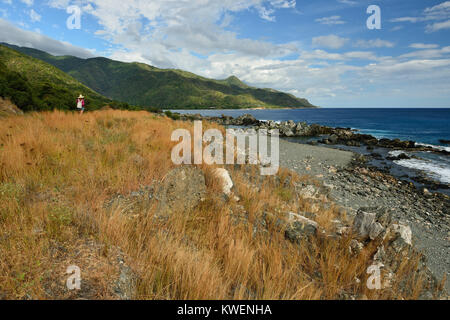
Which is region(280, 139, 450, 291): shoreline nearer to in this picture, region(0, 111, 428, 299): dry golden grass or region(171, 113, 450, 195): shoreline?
region(171, 113, 450, 195): shoreline

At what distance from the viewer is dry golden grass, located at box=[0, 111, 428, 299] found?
2.00 metres

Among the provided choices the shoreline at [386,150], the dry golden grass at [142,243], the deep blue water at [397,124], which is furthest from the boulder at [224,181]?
the deep blue water at [397,124]

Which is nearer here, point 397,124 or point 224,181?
point 224,181

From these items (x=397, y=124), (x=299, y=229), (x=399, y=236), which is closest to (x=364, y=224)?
(x=399, y=236)

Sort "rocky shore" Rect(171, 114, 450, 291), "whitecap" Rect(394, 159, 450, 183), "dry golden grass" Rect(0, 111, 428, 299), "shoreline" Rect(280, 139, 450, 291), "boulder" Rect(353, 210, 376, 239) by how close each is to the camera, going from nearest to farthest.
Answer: "dry golden grass" Rect(0, 111, 428, 299) → "boulder" Rect(353, 210, 376, 239) → "rocky shore" Rect(171, 114, 450, 291) → "shoreline" Rect(280, 139, 450, 291) → "whitecap" Rect(394, 159, 450, 183)

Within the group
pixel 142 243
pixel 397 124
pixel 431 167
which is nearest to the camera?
pixel 142 243

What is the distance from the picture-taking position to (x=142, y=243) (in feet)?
8.27

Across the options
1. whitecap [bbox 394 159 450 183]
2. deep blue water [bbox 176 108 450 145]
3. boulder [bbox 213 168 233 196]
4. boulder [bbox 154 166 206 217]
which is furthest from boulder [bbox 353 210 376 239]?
deep blue water [bbox 176 108 450 145]

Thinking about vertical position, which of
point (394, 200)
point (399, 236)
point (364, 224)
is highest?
point (364, 224)

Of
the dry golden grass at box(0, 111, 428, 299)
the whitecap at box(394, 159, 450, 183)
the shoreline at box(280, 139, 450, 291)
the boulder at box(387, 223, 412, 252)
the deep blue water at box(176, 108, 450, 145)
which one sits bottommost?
the shoreline at box(280, 139, 450, 291)

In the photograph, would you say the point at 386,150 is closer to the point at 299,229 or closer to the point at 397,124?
the point at 299,229
